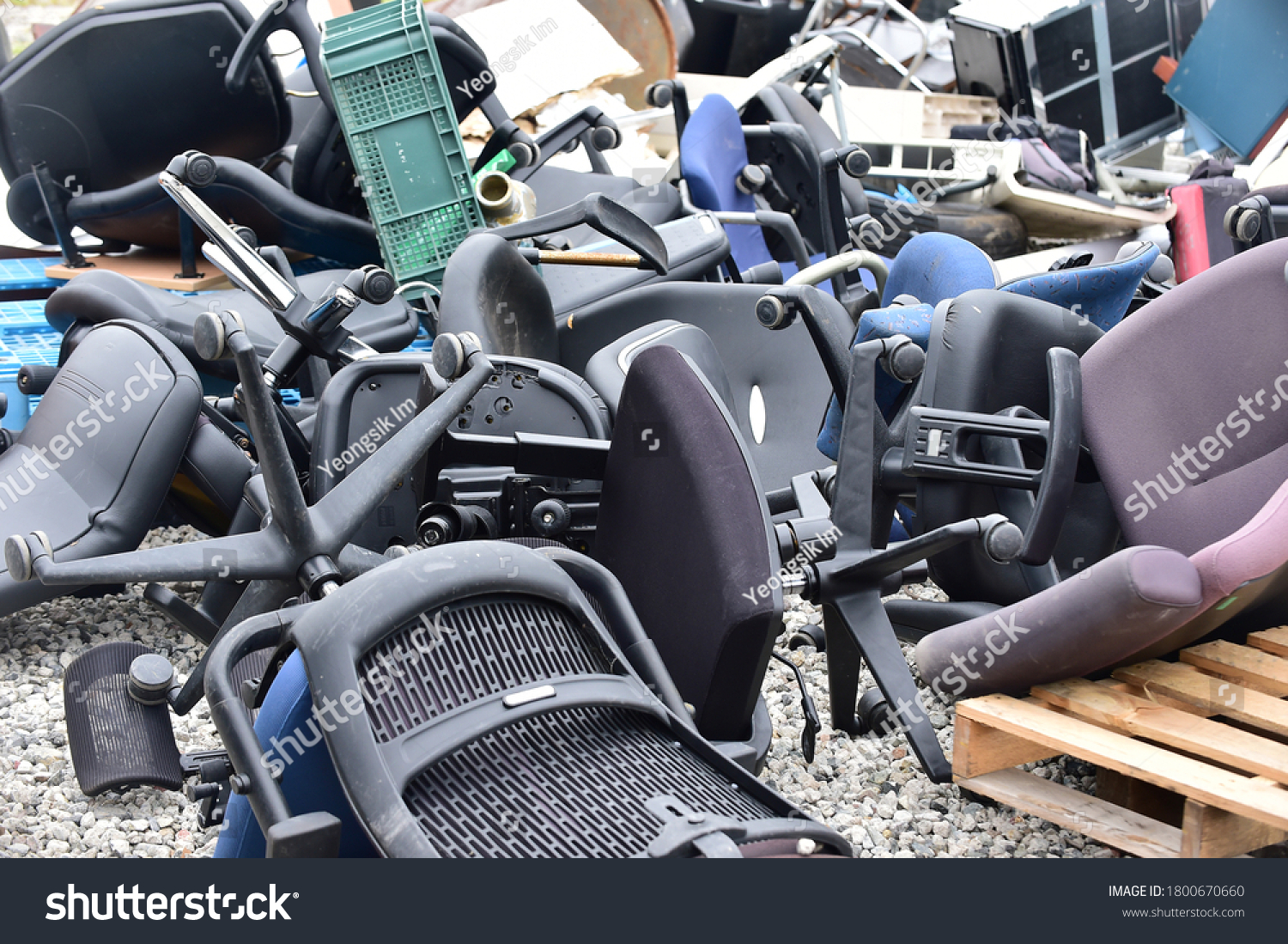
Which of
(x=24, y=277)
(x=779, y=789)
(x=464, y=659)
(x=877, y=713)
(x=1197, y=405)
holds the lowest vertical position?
(x=779, y=789)

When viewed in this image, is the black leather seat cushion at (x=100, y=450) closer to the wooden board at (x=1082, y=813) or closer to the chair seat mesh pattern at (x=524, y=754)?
the chair seat mesh pattern at (x=524, y=754)

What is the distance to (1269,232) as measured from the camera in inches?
104

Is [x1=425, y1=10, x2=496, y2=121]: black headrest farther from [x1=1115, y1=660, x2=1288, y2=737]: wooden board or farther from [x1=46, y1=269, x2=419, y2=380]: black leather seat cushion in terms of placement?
[x1=1115, y1=660, x2=1288, y2=737]: wooden board

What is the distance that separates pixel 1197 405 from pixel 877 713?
2.64 ft

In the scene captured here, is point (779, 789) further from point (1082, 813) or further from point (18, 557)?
point (18, 557)

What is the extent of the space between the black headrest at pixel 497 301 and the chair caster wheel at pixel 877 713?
3.60ft

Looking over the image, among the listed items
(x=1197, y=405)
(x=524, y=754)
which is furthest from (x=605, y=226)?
(x=524, y=754)

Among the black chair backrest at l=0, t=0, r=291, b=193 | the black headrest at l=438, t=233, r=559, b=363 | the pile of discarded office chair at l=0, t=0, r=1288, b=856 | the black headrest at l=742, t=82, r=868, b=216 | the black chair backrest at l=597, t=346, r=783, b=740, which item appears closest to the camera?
the pile of discarded office chair at l=0, t=0, r=1288, b=856

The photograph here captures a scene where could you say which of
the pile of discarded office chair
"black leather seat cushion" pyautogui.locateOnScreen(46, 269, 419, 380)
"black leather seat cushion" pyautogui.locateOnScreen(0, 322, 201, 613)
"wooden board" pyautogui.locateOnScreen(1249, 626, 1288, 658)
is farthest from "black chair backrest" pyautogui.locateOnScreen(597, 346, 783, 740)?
"black leather seat cushion" pyautogui.locateOnScreen(46, 269, 419, 380)

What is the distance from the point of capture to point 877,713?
6.49 ft

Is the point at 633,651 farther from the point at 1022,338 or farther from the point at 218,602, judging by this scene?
the point at 218,602

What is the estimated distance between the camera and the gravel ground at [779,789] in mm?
1876

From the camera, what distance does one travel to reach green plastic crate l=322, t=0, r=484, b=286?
336cm

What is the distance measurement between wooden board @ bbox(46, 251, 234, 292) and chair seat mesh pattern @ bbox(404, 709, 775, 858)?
2.76 m
